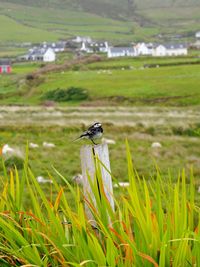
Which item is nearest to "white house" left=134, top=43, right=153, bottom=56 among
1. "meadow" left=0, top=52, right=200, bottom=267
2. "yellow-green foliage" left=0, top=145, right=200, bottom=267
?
"meadow" left=0, top=52, right=200, bottom=267

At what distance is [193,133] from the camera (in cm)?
3034

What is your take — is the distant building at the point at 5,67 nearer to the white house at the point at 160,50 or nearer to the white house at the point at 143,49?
the white house at the point at 143,49

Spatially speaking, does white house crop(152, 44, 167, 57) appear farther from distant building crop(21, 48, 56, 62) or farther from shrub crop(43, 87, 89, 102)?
shrub crop(43, 87, 89, 102)

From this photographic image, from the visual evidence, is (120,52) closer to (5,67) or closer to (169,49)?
(169,49)

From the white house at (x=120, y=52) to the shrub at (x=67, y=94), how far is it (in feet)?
222

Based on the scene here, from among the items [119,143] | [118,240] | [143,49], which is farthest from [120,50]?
[118,240]

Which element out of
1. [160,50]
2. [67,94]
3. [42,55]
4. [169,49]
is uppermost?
[42,55]

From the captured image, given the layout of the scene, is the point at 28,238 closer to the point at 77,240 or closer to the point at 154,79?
the point at 77,240

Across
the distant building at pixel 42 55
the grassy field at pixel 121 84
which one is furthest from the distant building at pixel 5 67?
the distant building at pixel 42 55

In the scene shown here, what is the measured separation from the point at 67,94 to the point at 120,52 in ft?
252

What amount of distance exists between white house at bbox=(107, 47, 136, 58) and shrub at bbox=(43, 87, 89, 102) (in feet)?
222

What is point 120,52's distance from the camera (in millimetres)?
144125

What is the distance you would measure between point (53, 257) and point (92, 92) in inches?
2600

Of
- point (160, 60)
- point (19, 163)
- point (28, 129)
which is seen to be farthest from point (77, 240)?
point (160, 60)
